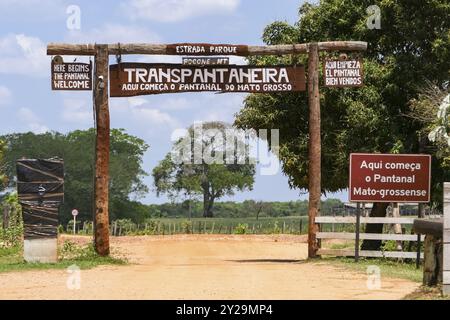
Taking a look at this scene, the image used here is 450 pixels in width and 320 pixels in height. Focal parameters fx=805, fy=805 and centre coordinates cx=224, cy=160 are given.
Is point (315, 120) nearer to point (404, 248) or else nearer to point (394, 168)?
point (394, 168)

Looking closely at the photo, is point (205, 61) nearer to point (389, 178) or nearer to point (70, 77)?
point (70, 77)

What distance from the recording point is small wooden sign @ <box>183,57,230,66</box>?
20.6 meters

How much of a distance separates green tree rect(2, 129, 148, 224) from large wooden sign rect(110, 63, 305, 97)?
55.4 metres

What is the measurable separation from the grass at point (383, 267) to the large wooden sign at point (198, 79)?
4574mm

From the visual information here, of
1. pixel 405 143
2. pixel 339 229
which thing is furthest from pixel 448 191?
pixel 339 229

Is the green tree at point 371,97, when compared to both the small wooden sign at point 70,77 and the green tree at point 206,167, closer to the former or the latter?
the small wooden sign at point 70,77

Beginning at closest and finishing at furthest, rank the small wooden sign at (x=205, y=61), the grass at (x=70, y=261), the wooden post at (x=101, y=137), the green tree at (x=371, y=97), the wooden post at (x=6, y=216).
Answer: the grass at (x=70, y=261)
the wooden post at (x=101, y=137)
the small wooden sign at (x=205, y=61)
the green tree at (x=371, y=97)
the wooden post at (x=6, y=216)

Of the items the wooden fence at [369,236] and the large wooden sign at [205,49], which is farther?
the large wooden sign at [205,49]

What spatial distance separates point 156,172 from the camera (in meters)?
92.1

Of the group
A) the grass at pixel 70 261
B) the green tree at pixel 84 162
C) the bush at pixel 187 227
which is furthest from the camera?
the green tree at pixel 84 162

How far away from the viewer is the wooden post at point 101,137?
65.8 feet

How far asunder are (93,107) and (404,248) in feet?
39.5

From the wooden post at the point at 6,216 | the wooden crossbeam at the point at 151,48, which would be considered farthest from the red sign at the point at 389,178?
the wooden post at the point at 6,216
